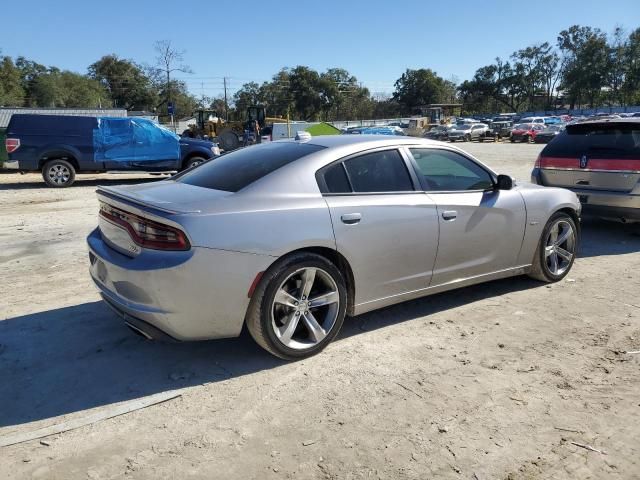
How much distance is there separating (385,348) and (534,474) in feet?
4.90

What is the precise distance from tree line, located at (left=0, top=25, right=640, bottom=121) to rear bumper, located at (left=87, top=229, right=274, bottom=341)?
77.4 meters

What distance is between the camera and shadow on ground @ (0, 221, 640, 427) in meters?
3.26

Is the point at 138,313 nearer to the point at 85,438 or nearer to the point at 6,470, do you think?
the point at 85,438

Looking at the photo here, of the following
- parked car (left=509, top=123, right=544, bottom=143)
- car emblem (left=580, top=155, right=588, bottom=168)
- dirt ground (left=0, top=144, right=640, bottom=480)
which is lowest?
dirt ground (left=0, top=144, right=640, bottom=480)

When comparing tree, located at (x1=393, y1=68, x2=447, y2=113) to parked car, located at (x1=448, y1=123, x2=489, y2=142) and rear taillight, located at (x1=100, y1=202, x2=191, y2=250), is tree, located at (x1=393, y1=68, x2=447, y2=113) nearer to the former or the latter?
parked car, located at (x1=448, y1=123, x2=489, y2=142)

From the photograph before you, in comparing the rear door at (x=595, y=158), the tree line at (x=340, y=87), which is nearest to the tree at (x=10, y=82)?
the tree line at (x=340, y=87)

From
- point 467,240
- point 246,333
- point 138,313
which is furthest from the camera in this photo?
point 467,240

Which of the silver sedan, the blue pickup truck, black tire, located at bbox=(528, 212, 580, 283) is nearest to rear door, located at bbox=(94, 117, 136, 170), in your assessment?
the blue pickup truck

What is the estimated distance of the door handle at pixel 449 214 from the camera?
432cm

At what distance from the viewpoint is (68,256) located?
21.6 feet

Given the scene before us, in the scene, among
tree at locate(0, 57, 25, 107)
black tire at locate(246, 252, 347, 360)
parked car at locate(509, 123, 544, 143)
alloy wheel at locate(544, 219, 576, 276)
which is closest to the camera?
black tire at locate(246, 252, 347, 360)

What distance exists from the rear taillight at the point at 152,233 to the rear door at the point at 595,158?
600 cm

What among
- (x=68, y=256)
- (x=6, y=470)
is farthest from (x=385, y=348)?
(x=68, y=256)

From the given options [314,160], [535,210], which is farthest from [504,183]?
[314,160]
